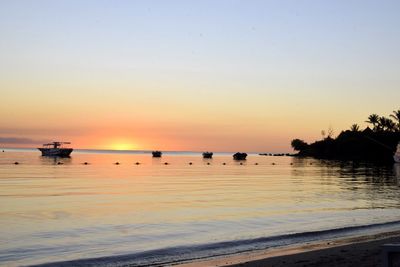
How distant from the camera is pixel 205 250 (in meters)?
15.4

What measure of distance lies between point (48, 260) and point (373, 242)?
33.1 ft

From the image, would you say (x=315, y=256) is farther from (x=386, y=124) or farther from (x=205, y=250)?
(x=386, y=124)

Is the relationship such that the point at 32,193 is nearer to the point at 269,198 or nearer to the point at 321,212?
the point at 269,198

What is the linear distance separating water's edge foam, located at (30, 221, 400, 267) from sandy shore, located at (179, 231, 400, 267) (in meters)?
0.74

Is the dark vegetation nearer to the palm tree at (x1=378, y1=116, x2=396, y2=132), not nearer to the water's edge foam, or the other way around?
the palm tree at (x1=378, y1=116, x2=396, y2=132)

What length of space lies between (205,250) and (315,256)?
3.66 meters

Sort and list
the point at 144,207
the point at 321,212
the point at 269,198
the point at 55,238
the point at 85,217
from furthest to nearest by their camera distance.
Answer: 1. the point at 269,198
2. the point at 144,207
3. the point at 321,212
4. the point at 85,217
5. the point at 55,238

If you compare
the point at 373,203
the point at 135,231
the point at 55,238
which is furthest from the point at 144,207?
the point at 373,203

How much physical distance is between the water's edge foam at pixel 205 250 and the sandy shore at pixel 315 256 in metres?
0.74

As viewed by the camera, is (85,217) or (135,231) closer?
(135,231)

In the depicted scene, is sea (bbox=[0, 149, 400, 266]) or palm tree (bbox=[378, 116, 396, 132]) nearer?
sea (bbox=[0, 149, 400, 266])

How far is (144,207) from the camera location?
90.1 feet

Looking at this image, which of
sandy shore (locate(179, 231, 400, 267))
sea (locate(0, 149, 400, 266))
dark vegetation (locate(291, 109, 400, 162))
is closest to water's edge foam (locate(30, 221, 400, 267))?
sea (locate(0, 149, 400, 266))

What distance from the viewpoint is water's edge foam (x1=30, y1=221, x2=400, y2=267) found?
13.5 metres
